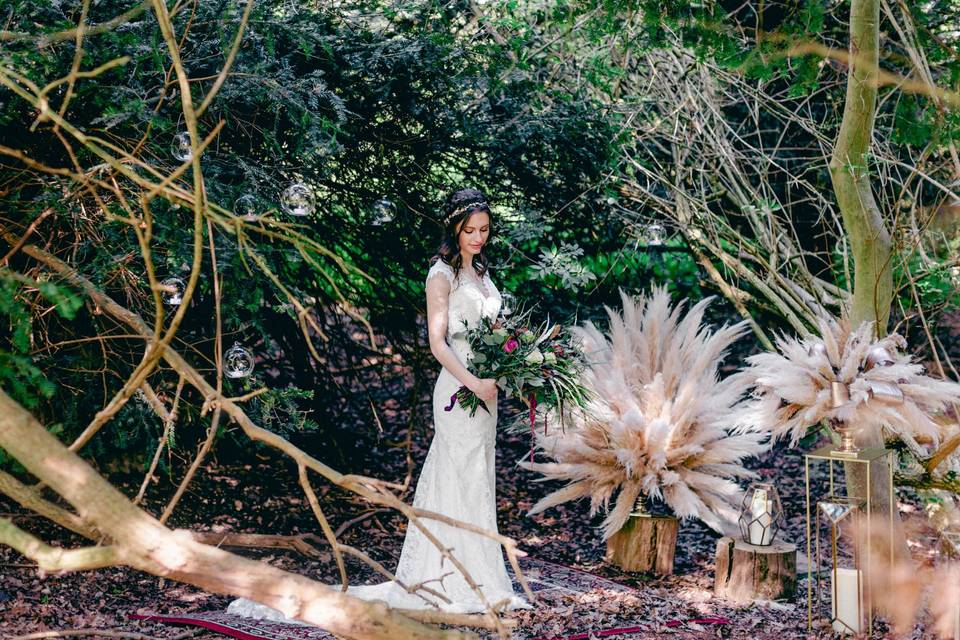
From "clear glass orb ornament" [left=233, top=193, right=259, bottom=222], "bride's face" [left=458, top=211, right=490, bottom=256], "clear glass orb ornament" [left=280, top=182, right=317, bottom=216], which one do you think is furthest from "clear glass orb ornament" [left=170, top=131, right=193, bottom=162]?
"bride's face" [left=458, top=211, right=490, bottom=256]

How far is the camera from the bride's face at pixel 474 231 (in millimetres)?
4965

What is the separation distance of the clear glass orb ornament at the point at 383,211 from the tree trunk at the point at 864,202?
2.47 m

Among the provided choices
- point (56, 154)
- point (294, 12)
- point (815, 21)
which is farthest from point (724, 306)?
point (56, 154)

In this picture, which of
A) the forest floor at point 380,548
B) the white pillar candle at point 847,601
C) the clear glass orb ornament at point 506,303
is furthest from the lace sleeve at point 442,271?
the white pillar candle at point 847,601

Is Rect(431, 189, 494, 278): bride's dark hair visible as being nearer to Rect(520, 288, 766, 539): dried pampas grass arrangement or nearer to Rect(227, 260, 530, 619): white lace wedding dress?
Rect(227, 260, 530, 619): white lace wedding dress

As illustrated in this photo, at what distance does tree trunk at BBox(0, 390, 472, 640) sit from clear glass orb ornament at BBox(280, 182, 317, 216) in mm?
2683

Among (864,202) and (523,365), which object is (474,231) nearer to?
(523,365)

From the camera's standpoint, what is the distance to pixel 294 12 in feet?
17.8

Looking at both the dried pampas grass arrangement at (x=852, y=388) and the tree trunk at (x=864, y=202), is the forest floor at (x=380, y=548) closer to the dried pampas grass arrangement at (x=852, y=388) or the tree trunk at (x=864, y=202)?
the tree trunk at (x=864, y=202)

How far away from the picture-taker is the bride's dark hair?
4.94 meters

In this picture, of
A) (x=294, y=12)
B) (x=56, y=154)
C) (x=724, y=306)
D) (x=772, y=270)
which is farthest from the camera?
(x=724, y=306)

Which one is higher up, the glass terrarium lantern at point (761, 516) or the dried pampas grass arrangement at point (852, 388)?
the dried pampas grass arrangement at point (852, 388)

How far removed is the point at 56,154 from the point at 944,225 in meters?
5.68

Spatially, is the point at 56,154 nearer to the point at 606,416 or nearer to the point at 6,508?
the point at 6,508
